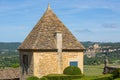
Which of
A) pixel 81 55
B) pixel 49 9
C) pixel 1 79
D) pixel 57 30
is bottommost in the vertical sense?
pixel 1 79

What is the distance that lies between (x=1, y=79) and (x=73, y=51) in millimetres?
10885

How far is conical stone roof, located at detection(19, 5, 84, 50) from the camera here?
32500 mm

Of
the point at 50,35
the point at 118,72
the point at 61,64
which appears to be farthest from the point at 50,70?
the point at 118,72

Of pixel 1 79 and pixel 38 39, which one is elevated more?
pixel 38 39

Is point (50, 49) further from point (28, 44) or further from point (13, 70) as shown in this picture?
point (13, 70)

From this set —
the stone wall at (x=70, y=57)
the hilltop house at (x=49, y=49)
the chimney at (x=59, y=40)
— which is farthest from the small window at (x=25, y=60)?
the stone wall at (x=70, y=57)

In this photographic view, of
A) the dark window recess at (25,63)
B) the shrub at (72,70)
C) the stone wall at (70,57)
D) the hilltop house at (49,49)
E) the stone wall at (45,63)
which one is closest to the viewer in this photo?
the shrub at (72,70)

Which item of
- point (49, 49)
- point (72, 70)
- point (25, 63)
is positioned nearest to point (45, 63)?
point (49, 49)

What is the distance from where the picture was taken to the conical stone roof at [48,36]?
107ft

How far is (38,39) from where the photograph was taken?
3256 centimetres

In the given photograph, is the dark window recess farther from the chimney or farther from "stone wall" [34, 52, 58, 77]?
the chimney

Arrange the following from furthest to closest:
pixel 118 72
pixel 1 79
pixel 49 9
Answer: pixel 1 79, pixel 49 9, pixel 118 72

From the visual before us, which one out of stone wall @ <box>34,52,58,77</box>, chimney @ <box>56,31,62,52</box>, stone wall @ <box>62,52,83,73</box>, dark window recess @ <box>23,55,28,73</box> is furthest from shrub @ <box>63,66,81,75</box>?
dark window recess @ <box>23,55,28,73</box>

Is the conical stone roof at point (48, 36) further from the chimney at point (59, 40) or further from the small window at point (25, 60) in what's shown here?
the small window at point (25, 60)
